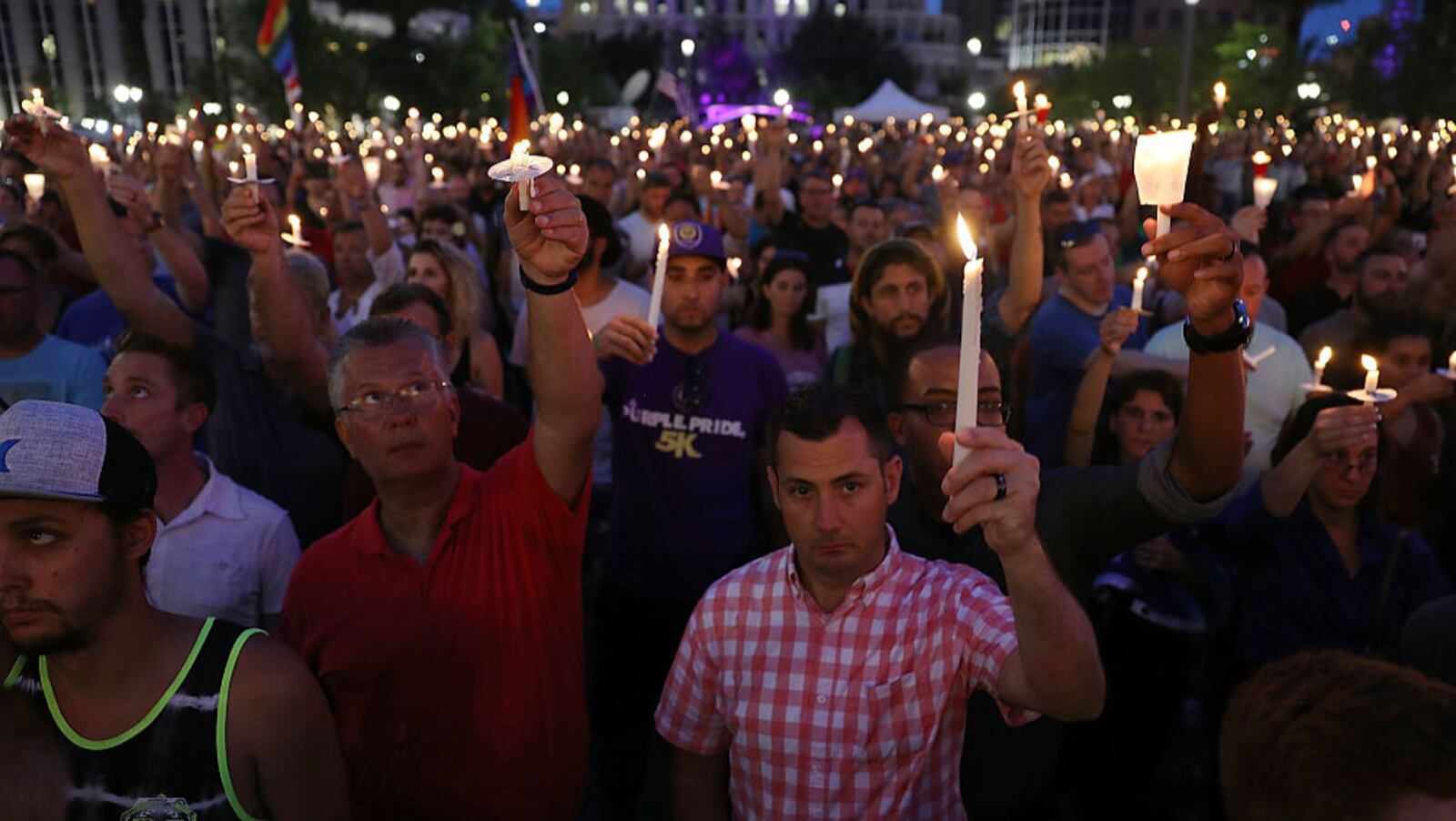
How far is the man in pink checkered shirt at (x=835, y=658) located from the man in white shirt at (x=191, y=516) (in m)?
1.32

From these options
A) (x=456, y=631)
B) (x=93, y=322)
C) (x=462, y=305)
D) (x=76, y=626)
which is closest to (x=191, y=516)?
(x=456, y=631)

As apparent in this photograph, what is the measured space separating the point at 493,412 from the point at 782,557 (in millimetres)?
1605

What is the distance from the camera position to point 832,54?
7444 cm

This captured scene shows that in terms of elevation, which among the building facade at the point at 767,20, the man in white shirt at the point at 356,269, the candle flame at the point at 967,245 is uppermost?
the building facade at the point at 767,20

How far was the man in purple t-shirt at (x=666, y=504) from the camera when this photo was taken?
3.93 metres

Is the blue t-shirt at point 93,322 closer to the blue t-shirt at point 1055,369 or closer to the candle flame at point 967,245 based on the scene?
the blue t-shirt at point 1055,369

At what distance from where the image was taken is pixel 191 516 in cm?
307

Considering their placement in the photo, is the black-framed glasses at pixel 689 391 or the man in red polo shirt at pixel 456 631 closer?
the man in red polo shirt at pixel 456 631

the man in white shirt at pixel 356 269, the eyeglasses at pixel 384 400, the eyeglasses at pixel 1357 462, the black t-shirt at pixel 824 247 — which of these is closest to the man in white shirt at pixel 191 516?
the eyeglasses at pixel 384 400

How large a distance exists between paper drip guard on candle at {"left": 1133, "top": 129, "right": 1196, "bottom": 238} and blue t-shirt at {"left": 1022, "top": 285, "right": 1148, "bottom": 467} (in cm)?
276

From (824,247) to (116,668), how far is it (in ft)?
22.7

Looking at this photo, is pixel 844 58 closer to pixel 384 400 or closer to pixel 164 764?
pixel 384 400

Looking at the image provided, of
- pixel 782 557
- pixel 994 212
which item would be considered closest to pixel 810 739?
pixel 782 557

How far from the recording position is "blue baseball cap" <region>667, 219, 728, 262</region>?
4242 millimetres
